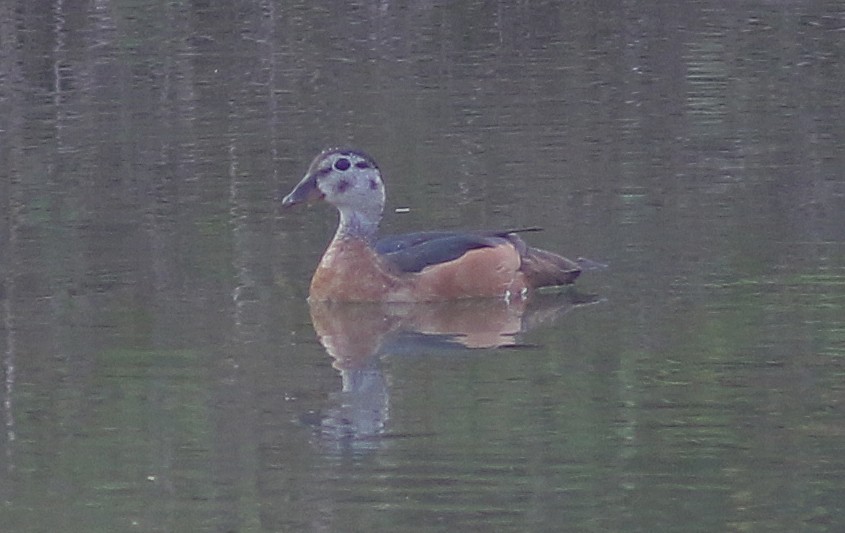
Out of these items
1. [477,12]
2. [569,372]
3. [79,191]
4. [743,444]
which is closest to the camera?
[743,444]

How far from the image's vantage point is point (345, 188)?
13.6 meters

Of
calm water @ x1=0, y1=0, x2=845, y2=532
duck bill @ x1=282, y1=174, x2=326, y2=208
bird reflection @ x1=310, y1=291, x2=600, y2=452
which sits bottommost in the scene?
bird reflection @ x1=310, y1=291, x2=600, y2=452

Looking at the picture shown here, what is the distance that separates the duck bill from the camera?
13438 mm

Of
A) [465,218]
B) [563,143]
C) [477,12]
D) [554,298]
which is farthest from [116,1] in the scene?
[554,298]

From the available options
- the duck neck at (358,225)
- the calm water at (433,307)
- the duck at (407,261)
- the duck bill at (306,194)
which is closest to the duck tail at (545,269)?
the duck at (407,261)

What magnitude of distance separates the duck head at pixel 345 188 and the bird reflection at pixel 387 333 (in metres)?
0.64

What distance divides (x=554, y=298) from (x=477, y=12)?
13.1 meters

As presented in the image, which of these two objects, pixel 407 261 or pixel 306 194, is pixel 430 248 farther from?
pixel 306 194

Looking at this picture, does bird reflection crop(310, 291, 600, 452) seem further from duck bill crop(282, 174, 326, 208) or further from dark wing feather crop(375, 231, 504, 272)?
duck bill crop(282, 174, 326, 208)

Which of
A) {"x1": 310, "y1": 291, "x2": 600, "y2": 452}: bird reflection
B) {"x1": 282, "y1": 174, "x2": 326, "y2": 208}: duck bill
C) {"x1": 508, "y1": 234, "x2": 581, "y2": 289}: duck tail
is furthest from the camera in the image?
{"x1": 282, "y1": 174, "x2": 326, "y2": 208}: duck bill

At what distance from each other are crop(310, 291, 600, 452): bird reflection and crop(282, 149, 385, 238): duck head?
0.64 metres

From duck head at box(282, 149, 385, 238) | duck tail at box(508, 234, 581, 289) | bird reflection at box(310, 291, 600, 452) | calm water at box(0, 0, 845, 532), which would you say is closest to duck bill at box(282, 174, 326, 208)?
duck head at box(282, 149, 385, 238)

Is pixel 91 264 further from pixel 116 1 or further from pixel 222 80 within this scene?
pixel 116 1

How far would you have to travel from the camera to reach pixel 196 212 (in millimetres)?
15422
